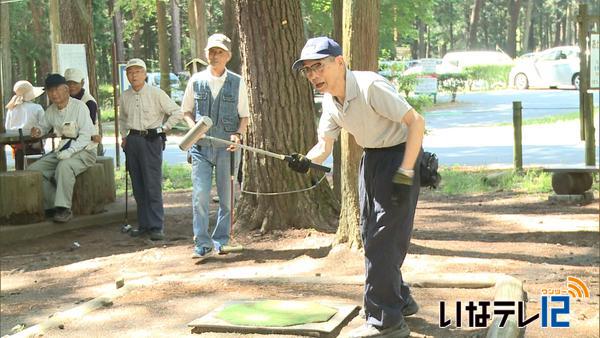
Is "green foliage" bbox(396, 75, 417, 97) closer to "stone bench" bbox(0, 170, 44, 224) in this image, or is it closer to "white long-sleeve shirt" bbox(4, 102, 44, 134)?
"white long-sleeve shirt" bbox(4, 102, 44, 134)

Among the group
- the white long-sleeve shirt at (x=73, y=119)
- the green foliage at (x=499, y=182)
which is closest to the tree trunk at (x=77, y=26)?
the white long-sleeve shirt at (x=73, y=119)

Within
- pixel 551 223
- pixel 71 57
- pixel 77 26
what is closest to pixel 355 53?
pixel 551 223

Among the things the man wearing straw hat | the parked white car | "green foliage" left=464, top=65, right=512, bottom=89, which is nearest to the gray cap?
the man wearing straw hat

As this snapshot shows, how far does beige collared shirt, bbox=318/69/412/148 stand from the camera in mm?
5133

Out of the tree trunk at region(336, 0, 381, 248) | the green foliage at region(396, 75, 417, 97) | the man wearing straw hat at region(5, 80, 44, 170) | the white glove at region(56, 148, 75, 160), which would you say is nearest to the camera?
the tree trunk at region(336, 0, 381, 248)

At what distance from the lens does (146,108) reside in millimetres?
9969

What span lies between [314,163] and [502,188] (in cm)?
879

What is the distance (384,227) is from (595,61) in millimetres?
8323

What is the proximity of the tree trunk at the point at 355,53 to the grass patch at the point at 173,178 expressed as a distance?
304 inches

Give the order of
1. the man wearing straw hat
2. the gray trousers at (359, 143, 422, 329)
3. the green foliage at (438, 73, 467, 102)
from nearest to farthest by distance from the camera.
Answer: the gray trousers at (359, 143, 422, 329), the man wearing straw hat, the green foliage at (438, 73, 467, 102)

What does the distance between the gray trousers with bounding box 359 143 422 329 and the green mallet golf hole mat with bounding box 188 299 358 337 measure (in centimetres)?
35

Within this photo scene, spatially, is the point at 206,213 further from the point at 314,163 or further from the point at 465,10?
the point at 465,10

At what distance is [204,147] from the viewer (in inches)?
337

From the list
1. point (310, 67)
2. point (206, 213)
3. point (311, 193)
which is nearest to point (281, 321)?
point (310, 67)
